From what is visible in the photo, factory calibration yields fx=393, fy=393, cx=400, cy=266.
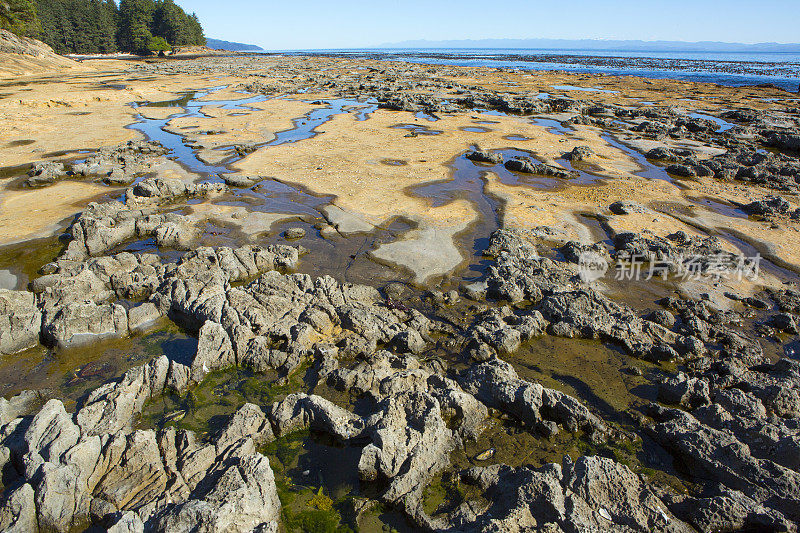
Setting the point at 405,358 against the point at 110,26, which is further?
the point at 110,26

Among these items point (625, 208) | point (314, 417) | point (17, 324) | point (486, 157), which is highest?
point (486, 157)

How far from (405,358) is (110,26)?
125461mm

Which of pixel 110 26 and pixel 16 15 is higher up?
pixel 110 26

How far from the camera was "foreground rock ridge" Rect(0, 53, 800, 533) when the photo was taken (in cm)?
504

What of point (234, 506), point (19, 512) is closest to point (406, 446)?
point (234, 506)

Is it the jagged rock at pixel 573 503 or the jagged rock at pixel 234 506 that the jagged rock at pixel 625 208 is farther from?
the jagged rock at pixel 234 506

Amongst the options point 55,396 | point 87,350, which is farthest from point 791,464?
point 87,350

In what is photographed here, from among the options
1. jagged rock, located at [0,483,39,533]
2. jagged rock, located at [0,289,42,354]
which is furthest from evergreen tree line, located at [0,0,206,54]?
jagged rock, located at [0,483,39,533]

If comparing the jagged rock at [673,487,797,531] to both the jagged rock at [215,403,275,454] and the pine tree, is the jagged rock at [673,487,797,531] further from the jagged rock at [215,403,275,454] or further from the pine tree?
the pine tree

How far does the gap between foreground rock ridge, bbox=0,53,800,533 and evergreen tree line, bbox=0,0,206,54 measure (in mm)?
92612

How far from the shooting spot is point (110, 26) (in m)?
94.0

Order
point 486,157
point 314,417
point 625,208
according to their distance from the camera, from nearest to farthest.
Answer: point 314,417 < point 625,208 < point 486,157

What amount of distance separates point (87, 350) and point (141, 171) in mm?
13470

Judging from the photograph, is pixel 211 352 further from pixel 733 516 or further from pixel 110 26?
pixel 110 26
